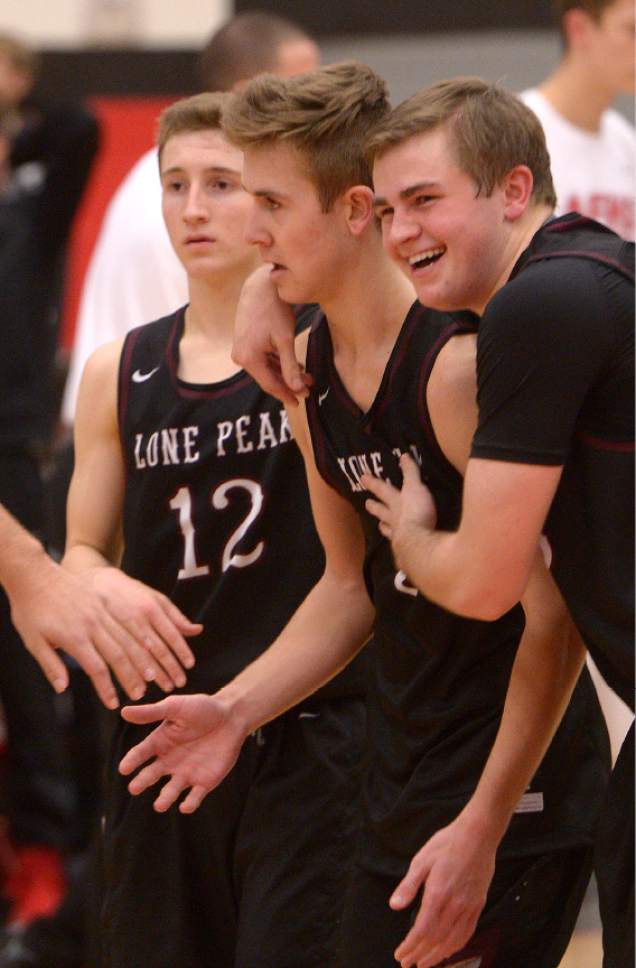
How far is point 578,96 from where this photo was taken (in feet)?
17.7

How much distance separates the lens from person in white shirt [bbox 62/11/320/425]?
5.09m

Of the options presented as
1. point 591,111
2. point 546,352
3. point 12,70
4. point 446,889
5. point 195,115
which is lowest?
point 446,889

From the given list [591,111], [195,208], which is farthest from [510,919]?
[591,111]

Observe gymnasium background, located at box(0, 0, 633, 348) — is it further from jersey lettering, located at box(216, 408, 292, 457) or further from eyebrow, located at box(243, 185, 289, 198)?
eyebrow, located at box(243, 185, 289, 198)

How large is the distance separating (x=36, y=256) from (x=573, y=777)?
154 inches

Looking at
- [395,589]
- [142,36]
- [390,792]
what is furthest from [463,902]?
[142,36]

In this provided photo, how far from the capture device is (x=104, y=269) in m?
5.22

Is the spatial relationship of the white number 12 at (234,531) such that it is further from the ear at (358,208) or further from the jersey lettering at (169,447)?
the ear at (358,208)

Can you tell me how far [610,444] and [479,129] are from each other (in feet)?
1.90

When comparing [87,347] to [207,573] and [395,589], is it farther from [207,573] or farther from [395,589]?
[395,589]

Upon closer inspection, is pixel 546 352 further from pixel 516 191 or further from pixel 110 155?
pixel 110 155

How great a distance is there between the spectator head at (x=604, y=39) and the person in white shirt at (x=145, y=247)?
2.94 feet

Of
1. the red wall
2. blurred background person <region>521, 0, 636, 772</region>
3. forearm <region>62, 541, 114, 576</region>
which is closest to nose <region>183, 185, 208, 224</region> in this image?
forearm <region>62, 541, 114, 576</region>

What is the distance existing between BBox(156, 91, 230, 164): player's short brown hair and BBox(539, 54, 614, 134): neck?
6.51 ft
